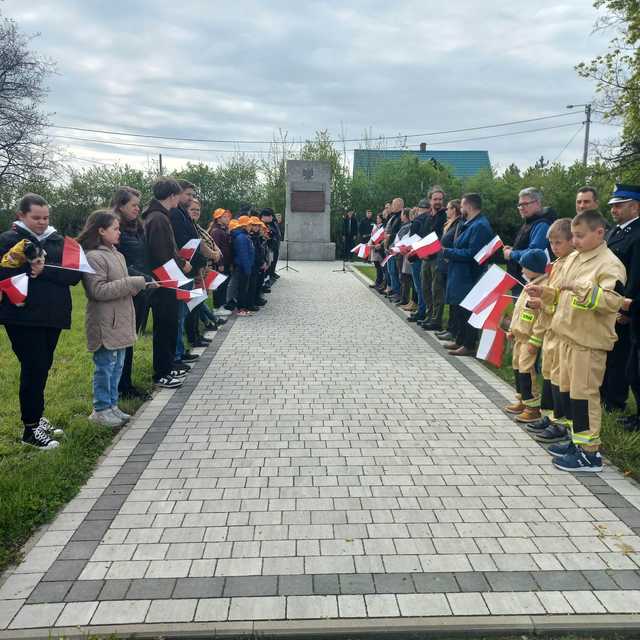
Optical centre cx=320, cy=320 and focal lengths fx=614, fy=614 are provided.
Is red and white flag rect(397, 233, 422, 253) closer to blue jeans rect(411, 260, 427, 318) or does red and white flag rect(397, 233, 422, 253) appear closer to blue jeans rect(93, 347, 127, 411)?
blue jeans rect(411, 260, 427, 318)

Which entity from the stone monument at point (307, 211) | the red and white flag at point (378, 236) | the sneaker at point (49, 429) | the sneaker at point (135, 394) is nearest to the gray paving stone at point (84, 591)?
the sneaker at point (49, 429)

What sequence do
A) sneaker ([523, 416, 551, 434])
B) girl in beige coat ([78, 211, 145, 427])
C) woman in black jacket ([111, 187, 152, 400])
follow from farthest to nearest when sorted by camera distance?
1. woman in black jacket ([111, 187, 152, 400])
2. sneaker ([523, 416, 551, 434])
3. girl in beige coat ([78, 211, 145, 427])

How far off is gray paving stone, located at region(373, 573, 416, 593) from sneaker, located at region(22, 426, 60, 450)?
2.94m

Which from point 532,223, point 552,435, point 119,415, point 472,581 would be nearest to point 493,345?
point 532,223

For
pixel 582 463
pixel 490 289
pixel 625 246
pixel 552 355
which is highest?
pixel 625 246

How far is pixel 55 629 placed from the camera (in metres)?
2.79

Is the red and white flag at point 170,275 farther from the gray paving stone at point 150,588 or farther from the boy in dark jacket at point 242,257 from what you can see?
the boy in dark jacket at point 242,257

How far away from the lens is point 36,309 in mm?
4676

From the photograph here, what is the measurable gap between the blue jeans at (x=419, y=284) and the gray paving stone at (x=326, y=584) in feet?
26.7

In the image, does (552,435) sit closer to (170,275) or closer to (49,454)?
(170,275)

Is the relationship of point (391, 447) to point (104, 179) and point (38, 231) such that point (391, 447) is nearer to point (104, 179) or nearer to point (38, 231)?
point (38, 231)

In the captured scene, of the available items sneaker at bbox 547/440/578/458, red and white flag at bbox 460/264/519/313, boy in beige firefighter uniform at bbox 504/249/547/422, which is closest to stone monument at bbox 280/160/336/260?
red and white flag at bbox 460/264/519/313

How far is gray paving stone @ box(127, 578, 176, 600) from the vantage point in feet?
9.95

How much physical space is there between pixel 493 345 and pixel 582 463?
6.95 ft
